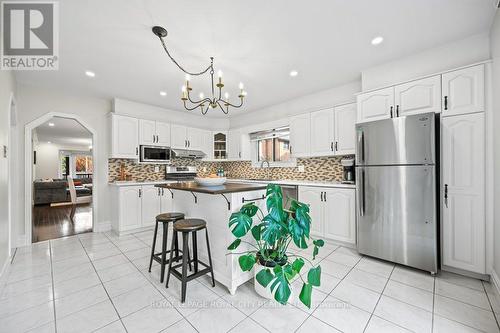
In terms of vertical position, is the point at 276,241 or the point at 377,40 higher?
the point at 377,40

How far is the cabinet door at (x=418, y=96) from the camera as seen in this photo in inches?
91.6

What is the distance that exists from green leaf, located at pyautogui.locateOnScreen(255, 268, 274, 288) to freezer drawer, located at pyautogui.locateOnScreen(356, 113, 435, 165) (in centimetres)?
189

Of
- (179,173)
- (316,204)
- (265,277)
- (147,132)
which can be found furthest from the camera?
(179,173)

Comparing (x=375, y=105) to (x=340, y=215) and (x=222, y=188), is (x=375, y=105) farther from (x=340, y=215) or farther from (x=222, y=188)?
(x=222, y=188)

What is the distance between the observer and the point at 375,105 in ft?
8.89

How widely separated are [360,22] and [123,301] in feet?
11.1

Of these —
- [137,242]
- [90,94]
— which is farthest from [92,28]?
[137,242]

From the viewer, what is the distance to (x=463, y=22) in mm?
2037

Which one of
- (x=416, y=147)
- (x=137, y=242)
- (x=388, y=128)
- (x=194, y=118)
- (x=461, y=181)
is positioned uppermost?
(x=194, y=118)

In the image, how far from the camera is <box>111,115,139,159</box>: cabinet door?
3.85 metres

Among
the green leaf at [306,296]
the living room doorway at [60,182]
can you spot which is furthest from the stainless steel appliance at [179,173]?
the green leaf at [306,296]

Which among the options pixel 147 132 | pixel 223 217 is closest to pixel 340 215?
pixel 223 217

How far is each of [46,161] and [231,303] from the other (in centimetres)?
1239

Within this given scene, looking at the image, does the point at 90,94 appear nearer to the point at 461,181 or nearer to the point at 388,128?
the point at 388,128
